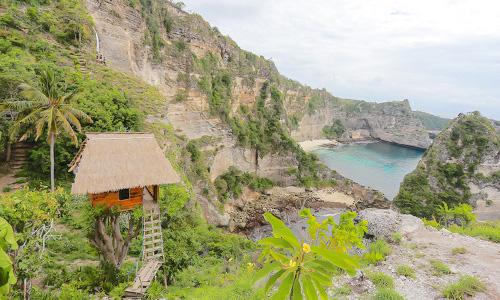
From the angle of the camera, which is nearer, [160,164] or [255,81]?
[160,164]

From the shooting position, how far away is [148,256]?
492 inches

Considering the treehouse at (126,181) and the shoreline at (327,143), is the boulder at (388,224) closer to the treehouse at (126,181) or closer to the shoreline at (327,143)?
the treehouse at (126,181)

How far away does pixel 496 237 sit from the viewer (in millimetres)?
11078

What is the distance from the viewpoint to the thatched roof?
11.1 m

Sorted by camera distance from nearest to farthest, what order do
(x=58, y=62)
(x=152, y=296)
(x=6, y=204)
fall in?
1. (x=6, y=204)
2. (x=152, y=296)
3. (x=58, y=62)

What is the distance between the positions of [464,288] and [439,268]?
1485mm

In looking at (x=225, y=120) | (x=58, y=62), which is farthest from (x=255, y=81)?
(x=58, y=62)

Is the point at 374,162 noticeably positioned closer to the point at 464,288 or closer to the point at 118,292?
the point at 464,288

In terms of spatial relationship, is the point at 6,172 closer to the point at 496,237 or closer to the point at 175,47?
the point at 496,237

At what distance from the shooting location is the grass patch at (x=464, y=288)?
7.17 meters

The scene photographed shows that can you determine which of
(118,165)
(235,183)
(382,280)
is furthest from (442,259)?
(235,183)

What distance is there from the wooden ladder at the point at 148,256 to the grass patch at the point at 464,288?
9.95m

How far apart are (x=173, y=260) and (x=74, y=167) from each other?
6.64 metres

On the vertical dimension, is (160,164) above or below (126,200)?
above
